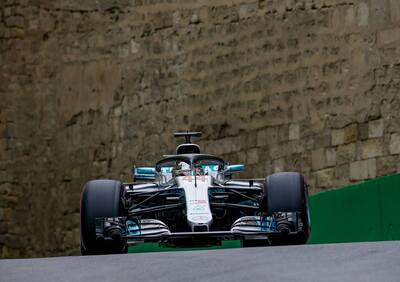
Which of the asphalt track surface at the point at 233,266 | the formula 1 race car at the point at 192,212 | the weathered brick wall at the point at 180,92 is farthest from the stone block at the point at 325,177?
the asphalt track surface at the point at 233,266

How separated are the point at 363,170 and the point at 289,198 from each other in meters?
7.87

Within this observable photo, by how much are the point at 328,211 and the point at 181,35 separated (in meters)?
8.91

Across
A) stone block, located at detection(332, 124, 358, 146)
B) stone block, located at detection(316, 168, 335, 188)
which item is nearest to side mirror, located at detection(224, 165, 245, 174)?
stone block, located at detection(332, 124, 358, 146)

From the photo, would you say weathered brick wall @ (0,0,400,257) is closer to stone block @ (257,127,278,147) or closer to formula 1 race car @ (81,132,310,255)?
stone block @ (257,127,278,147)

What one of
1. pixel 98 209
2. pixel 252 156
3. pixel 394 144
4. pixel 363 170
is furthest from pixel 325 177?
pixel 98 209

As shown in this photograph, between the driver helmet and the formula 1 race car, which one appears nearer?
the formula 1 race car

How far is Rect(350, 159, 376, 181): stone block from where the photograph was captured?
2059cm

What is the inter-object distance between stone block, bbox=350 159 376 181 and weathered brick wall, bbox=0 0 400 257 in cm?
2

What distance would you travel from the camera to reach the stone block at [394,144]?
20125 mm

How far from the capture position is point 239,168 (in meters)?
14.4

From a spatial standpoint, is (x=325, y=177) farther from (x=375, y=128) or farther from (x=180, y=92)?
(x=180, y=92)

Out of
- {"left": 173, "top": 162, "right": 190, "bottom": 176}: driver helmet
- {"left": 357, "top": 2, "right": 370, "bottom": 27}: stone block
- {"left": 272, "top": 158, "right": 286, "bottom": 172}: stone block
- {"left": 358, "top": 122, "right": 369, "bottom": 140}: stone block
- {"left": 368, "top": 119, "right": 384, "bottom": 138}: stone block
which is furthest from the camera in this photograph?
{"left": 272, "top": 158, "right": 286, "bottom": 172}: stone block

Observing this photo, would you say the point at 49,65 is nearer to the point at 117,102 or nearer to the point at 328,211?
the point at 117,102

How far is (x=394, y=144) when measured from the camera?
20.2 meters
